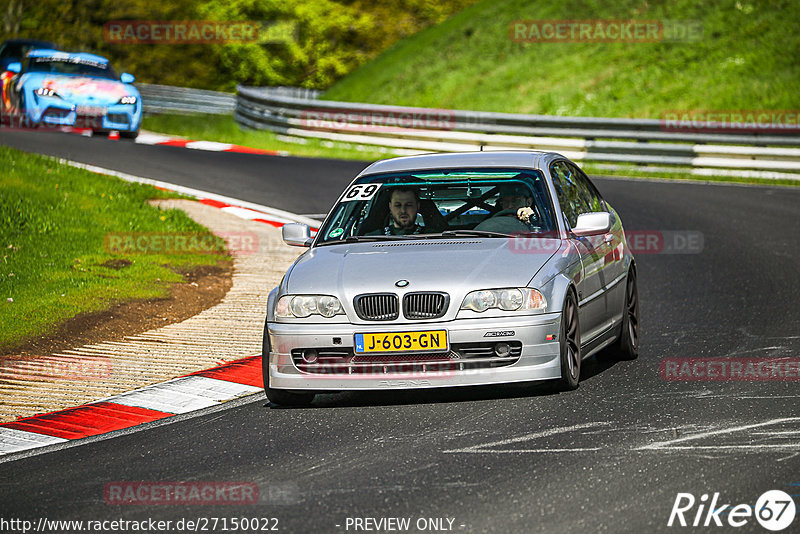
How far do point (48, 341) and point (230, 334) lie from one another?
146cm

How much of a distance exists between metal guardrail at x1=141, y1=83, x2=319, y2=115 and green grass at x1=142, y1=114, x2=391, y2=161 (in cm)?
238

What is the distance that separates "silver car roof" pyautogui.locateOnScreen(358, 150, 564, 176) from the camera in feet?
29.9

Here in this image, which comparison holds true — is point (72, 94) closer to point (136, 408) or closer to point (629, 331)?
point (136, 408)

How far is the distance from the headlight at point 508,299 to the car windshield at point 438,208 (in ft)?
3.07

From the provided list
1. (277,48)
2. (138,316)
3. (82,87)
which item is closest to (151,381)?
(138,316)

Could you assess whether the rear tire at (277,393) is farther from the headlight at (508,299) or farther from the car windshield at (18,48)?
the car windshield at (18,48)

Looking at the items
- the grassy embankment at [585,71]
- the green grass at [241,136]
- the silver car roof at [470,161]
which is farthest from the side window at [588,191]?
the grassy embankment at [585,71]

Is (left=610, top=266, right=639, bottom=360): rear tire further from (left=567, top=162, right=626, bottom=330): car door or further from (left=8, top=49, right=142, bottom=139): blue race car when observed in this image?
(left=8, top=49, right=142, bottom=139): blue race car

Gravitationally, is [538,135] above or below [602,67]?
below

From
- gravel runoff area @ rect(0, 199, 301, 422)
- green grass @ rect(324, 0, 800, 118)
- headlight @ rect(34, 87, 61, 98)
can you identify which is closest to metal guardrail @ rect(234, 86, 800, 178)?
green grass @ rect(324, 0, 800, 118)

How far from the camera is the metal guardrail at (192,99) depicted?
138ft

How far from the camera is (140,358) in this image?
32.3 feet

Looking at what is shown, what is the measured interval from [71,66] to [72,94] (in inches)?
60.8

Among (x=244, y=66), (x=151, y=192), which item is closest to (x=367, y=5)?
(x=244, y=66)
